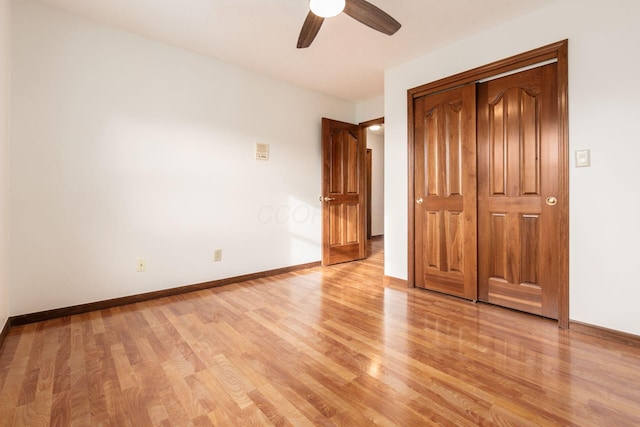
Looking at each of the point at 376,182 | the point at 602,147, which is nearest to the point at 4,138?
the point at 602,147

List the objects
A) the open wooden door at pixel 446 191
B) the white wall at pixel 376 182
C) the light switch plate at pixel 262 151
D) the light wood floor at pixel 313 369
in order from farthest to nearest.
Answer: the white wall at pixel 376 182 < the light switch plate at pixel 262 151 < the open wooden door at pixel 446 191 < the light wood floor at pixel 313 369

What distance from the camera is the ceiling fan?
1.80 m

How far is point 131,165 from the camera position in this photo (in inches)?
110

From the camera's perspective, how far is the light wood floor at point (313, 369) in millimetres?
1346

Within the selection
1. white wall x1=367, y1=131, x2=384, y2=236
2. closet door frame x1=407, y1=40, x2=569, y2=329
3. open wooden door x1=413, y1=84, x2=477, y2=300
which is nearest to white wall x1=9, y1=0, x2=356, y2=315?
open wooden door x1=413, y1=84, x2=477, y2=300

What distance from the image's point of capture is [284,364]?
176cm

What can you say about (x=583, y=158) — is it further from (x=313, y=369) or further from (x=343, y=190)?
(x=343, y=190)

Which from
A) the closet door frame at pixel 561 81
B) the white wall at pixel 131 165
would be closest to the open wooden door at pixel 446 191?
the closet door frame at pixel 561 81

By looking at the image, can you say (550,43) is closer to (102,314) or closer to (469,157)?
(469,157)

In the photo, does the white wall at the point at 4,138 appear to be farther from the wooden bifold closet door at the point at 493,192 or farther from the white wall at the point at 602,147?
the white wall at the point at 602,147

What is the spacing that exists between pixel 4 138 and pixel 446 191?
11.7 ft

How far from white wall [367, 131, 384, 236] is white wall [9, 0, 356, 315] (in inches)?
135

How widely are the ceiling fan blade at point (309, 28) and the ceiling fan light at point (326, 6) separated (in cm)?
8

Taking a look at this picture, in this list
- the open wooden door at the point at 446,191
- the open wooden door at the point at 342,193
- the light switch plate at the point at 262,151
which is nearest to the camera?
the open wooden door at the point at 446,191
